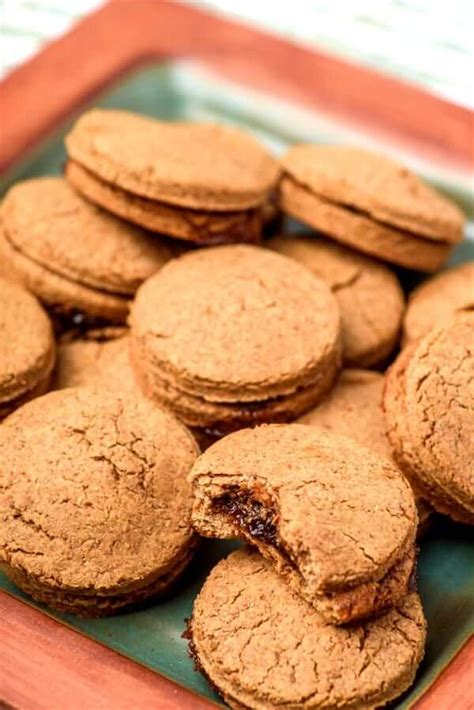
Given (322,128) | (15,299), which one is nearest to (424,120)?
(322,128)

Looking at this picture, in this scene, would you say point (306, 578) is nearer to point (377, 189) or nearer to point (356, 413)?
point (356, 413)

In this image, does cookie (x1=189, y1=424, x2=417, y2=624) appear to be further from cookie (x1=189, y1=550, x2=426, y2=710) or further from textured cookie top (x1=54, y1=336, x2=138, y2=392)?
textured cookie top (x1=54, y1=336, x2=138, y2=392)

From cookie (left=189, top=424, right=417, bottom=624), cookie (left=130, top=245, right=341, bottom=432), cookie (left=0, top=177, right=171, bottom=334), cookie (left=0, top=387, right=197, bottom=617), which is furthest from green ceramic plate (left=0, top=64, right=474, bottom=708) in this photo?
cookie (left=0, top=177, right=171, bottom=334)

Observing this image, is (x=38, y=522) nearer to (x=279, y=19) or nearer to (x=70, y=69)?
(x=70, y=69)

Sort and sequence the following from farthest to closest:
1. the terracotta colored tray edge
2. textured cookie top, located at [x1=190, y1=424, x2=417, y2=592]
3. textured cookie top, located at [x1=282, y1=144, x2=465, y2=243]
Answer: the terracotta colored tray edge
textured cookie top, located at [x1=282, y1=144, x2=465, y2=243]
textured cookie top, located at [x1=190, y1=424, x2=417, y2=592]

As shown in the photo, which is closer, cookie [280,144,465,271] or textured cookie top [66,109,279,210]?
textured cookie top [66,109,279,210]

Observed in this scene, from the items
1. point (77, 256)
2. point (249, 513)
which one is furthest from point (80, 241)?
point (249, 513)

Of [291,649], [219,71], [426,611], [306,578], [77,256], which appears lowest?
[426,611]
